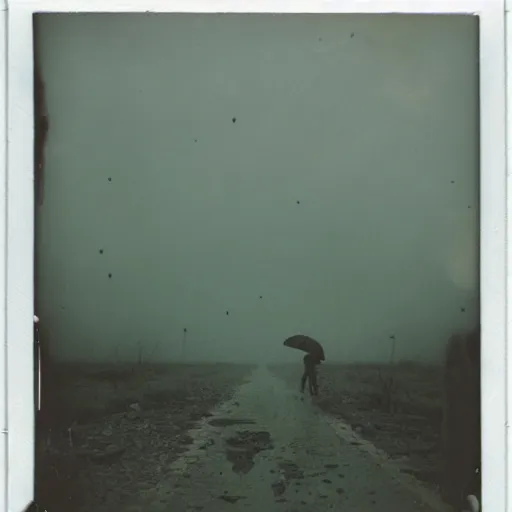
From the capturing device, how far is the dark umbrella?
5.08ft

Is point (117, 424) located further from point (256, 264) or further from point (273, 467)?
point (256, 264)

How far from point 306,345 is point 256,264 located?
24cm

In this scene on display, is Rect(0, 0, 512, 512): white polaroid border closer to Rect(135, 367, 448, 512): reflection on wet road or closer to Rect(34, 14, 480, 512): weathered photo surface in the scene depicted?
Rect(34, 14, 480, 512): weathered photo surface

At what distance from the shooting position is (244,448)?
156cm

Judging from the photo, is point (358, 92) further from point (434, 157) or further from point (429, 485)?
point (429, 485)

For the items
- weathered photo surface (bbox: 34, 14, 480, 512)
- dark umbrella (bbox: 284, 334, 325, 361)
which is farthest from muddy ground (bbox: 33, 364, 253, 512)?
dark umbrella (bbox: 284, 334, 325, 361)

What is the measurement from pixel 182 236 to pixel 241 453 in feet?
1.83

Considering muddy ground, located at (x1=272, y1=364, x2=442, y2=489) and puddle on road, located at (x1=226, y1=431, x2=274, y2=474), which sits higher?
muddy ground, located at (x1=272, y1=364, x2=442, y2=489)

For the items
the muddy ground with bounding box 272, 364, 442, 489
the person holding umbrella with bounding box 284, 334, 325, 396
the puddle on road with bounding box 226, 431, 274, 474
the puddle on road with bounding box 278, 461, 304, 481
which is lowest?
the puddle on road with bounding box 278, 461, 304, 481

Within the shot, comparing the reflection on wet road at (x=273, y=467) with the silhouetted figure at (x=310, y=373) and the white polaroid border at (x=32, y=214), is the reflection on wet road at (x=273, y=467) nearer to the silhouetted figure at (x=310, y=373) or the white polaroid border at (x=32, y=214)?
the silhouetted figure at (x=310, y=373)

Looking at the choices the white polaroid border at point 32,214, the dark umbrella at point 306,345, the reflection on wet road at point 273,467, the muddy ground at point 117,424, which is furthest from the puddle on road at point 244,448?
the white polaroid border at point 32,214

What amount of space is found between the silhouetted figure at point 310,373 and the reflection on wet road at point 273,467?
0.10 ft

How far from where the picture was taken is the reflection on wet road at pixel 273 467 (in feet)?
5.10

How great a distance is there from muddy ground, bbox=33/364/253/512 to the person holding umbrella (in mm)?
135
